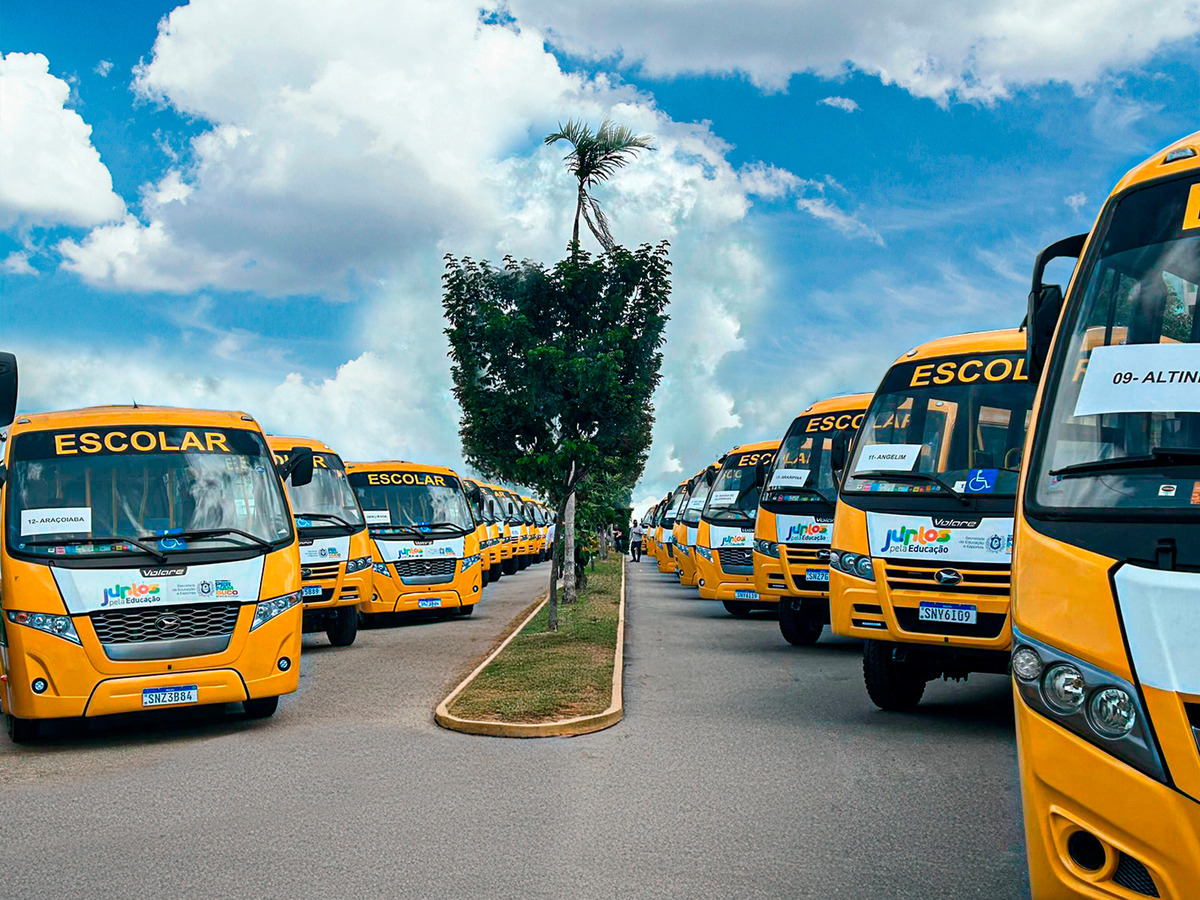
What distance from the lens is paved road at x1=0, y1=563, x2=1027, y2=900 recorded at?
5672 millimetres

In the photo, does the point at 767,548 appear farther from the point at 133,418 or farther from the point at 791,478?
the point at 133,418

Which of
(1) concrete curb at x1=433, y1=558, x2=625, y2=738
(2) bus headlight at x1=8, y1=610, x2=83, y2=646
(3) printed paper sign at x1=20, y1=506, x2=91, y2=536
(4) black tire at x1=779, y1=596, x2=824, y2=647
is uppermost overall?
(3) printed paper sign at x1=20, y1=506, x2=91, y2=536

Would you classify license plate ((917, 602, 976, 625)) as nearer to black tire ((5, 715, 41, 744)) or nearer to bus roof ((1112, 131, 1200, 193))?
bus roof ((1112, 131, 1200, 193))

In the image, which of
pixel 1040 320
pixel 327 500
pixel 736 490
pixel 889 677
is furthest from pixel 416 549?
pixel 1040 320

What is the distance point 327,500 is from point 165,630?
25.6 ft

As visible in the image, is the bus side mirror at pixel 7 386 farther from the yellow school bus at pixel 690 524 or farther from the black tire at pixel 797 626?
the yellow school bus at pixel 690 524

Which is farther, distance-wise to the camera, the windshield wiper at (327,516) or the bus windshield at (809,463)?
the windshield wiper at (327,516)

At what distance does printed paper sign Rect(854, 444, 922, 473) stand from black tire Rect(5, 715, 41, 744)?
6.46 m

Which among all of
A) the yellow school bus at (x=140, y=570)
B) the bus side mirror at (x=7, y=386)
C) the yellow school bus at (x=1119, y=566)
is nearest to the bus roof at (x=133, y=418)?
the yellow school bus at (x=140, y=570)

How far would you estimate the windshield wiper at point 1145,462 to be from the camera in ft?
13.2

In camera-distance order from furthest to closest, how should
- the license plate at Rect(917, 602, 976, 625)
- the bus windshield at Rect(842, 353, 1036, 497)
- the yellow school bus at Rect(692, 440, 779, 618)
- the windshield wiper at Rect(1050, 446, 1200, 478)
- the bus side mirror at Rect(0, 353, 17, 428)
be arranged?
1. the yellow school bus at Rect(692, 440, 779, 618)
2. the bus windshield at Rect(842, 353, 1036, 497)
3. the license plate at Rect(917, 602, 976, 625)
4. the bus side mirror at Rect(0, 353, 17, 428)
5. the windshield wiper at Rect(1050, 446, 1200, 478)

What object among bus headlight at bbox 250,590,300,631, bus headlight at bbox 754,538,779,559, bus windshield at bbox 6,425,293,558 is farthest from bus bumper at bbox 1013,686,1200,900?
bus headlight at bbox 754,538,779,559

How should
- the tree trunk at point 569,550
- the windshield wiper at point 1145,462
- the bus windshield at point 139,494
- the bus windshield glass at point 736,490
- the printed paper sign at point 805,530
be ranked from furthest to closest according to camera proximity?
the bus windshield glass at point 736,490
the tree trunk at point 569,550
the printed paper sign at point 805,530
the bus windshield at point 139,494
the windshield wiper at point 1145,462

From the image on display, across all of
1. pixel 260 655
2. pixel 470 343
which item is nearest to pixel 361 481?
pixel 470 343
